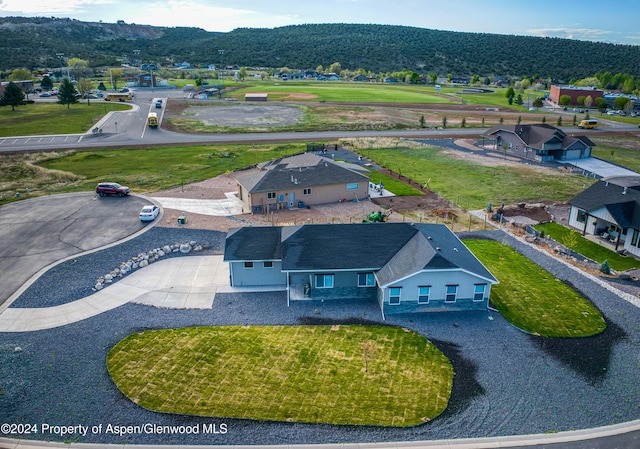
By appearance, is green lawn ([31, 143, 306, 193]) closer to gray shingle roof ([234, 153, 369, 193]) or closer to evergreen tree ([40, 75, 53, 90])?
gray shingle roof ([234, 153, 369, 193])

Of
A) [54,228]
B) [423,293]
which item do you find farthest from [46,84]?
[423,293]

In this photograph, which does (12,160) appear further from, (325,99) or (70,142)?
(325,99)

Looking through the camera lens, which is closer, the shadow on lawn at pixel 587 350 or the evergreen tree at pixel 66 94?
the shadow on lawn at pixel 587 350

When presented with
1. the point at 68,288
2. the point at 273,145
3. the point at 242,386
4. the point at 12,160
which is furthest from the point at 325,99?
the point at 242,386

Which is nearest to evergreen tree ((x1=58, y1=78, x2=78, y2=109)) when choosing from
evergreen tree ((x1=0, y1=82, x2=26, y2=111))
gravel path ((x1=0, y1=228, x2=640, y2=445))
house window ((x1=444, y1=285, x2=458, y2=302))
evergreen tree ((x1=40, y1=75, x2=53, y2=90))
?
evergreen tree ((x1=0, y1=82, x2=26, y2=111))

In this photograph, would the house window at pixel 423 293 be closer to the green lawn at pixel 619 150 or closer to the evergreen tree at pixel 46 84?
the green lawn at pixel 619 150

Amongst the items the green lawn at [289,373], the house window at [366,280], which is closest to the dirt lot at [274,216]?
the house window at [366,280]

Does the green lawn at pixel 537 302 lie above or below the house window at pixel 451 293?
below
